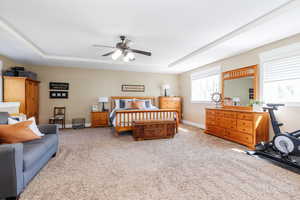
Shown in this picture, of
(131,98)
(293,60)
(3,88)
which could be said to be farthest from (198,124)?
(3,88)

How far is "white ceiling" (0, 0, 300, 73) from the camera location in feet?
6.65

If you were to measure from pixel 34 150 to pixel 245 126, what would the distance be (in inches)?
158

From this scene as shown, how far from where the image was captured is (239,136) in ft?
11.3

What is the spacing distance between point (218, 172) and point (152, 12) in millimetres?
2666

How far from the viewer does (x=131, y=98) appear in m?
6.23

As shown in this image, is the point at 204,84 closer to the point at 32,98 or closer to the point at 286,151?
the point at 286,151

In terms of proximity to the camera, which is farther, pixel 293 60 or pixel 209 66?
pixel 209 66

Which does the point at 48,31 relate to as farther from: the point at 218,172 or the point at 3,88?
the point at 218,172

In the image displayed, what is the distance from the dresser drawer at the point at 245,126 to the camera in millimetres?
3178

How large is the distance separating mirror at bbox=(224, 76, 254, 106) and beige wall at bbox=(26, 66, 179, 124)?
331 centimetres

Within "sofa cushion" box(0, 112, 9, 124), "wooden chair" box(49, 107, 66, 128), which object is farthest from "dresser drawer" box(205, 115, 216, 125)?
"wooden chair" box(49, 107, 66, 128)

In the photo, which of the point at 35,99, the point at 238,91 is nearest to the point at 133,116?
the point at 238,91

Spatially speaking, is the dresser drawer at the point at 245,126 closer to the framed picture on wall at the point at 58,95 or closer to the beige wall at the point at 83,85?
the beige wall at the point at 83,85

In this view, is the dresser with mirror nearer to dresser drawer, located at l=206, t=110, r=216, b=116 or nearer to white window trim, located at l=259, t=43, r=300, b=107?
dresser drawer, located at l=206, t=110, r=216, b=116
